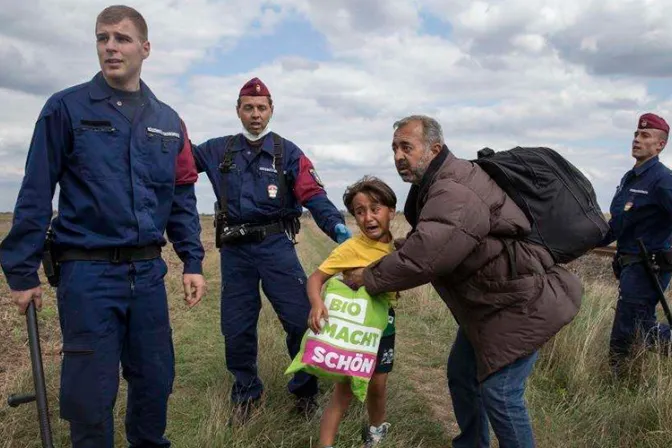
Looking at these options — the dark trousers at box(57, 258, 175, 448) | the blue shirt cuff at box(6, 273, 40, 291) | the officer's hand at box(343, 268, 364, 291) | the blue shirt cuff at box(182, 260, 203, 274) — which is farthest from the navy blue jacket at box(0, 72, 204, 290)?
the officer's hand at box(343, 268, 364, 291)

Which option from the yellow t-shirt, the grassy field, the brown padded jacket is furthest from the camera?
the grassy field

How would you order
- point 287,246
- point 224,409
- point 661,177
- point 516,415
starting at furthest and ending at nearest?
point 661,177 < point 287,246 < point 224,409 < point 516,415

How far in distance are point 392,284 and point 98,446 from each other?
5.29ft

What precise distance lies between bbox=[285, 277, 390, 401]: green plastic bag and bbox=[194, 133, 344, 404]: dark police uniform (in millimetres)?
1008

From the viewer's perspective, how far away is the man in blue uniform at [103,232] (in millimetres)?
2871

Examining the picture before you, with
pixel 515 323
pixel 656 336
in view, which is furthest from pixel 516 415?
pixel 656 336

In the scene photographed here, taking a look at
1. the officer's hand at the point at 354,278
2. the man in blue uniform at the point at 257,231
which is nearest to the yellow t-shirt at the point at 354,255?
the officer's hand at the point at 354,278

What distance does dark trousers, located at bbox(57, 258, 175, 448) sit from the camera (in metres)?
2.90

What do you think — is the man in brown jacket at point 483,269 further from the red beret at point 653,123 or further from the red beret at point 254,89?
the red beret at point 653,123

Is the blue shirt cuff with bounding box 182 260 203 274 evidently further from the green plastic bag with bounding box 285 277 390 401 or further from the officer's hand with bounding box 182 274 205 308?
the green plastic bag with bounding box 285 277 390 401

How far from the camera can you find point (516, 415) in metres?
3.13

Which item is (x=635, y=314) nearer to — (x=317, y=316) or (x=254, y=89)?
(x=317, y=316)

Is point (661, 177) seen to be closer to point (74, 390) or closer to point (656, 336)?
point (656, 336)

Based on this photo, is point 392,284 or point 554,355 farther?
point 554,355
